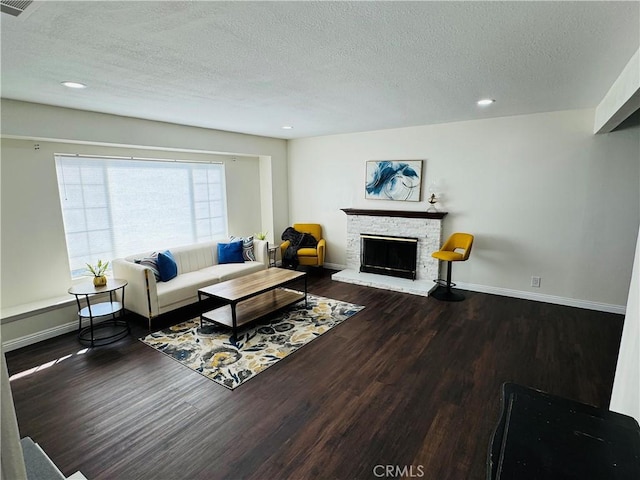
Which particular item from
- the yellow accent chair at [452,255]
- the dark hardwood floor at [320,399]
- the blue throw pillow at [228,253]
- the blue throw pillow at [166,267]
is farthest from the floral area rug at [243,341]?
the yellow accent chair at [452,255]

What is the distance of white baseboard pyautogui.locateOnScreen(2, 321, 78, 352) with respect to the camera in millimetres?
3393

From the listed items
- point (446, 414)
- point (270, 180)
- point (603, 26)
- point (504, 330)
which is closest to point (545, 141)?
point (504, 330)

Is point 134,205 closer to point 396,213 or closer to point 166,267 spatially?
point 166,267

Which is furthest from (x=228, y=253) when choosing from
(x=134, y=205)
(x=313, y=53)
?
(x=313, y=53)

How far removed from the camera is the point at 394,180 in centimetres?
551

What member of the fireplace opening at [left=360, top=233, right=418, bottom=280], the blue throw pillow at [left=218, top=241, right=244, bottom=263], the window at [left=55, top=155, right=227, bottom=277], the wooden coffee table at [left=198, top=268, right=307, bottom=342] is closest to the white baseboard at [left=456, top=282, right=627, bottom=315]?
the fireplace opening at [left=360, top=233, right=418, bottom=280]

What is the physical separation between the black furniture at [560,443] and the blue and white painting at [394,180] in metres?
4.40

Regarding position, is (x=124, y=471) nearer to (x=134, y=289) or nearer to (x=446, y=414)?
(x=446, y=414)

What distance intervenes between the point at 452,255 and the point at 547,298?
4.55 ft

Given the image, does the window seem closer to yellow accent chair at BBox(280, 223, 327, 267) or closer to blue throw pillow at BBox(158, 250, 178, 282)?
blue throw pillow at BBox(158, 250, 178, 282)

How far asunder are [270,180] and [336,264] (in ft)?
6.86

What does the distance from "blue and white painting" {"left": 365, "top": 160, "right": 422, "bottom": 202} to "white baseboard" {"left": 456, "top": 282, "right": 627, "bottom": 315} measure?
5.33 ft

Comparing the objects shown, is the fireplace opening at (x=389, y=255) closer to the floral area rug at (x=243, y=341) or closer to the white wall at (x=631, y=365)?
Result: the floral area rug at (x=243, y=341)

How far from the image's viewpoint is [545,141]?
4.30 metres
